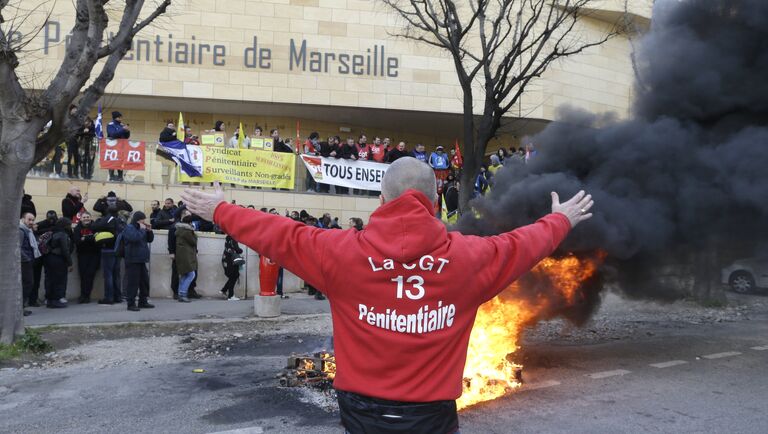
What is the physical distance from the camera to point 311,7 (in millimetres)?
18719

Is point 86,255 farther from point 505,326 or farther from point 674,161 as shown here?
point 674,161

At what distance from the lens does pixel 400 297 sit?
85.1 inches

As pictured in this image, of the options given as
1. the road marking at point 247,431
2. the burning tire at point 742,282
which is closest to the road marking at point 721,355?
the road marking at point 247,431

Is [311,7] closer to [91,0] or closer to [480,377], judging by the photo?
[91,0]

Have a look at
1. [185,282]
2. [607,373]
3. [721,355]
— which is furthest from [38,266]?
[721,355]

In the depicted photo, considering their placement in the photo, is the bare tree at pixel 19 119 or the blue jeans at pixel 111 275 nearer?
the bare tree at pixel 19 119

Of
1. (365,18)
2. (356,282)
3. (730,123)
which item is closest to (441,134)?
(365,18)

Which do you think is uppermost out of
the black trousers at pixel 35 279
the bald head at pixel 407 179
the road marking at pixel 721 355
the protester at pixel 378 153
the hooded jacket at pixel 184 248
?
the protester at pixel 378 153

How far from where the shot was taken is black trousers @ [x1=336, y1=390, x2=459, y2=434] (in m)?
2.14

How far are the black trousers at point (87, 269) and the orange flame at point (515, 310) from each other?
7.85 m

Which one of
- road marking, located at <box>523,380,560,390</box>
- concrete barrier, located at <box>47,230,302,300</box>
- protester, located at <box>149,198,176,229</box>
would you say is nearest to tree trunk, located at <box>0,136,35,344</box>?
concrete barrier, located at <box>47,230,302,300</box>

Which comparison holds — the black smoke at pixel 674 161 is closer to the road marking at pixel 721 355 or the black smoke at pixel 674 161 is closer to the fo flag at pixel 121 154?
the road marking at pixel 721 355

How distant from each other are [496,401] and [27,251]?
7.86m

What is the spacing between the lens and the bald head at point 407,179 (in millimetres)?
2268
